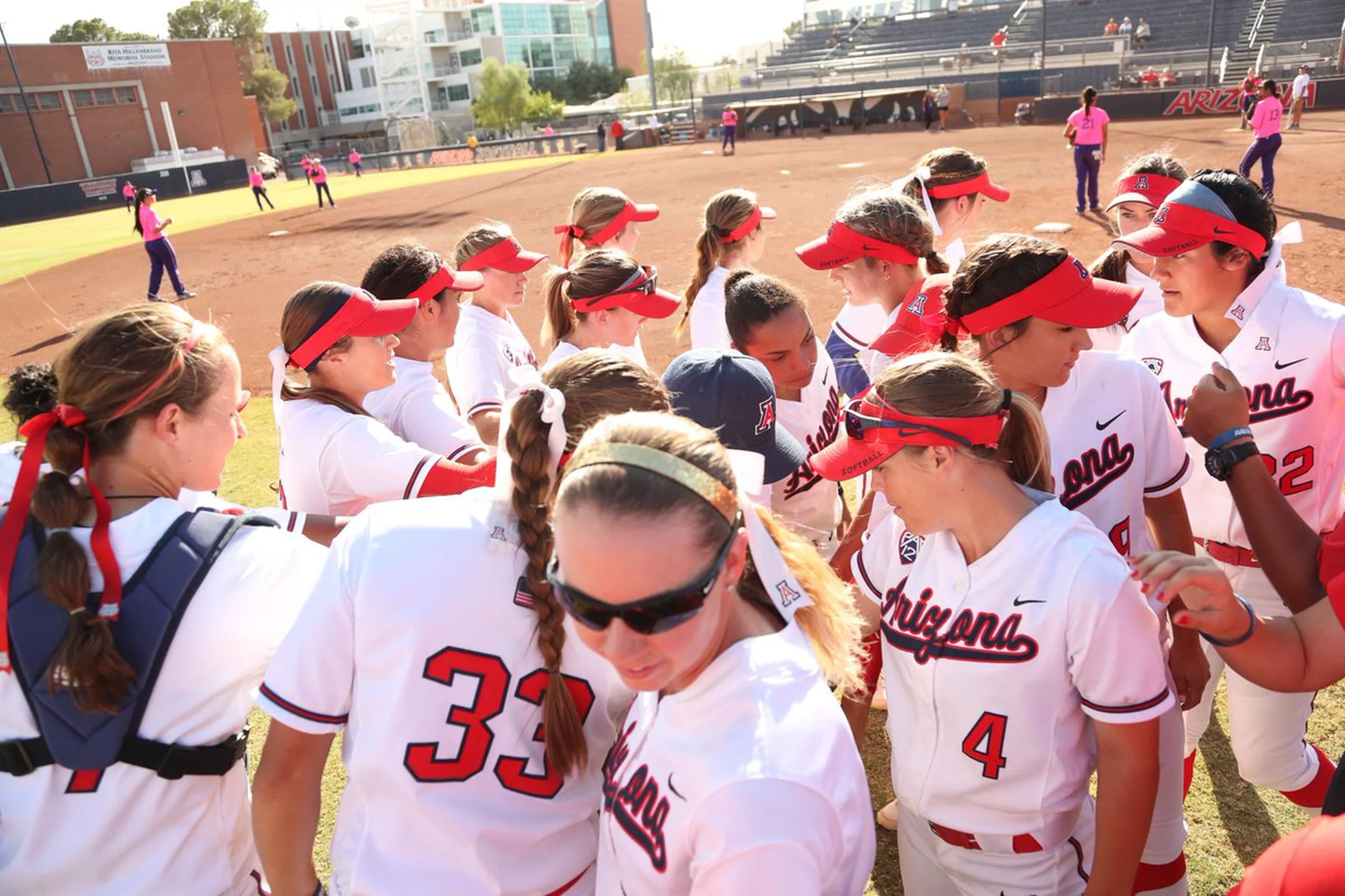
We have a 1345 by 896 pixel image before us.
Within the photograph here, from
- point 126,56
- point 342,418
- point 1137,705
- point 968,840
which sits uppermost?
point 126,56

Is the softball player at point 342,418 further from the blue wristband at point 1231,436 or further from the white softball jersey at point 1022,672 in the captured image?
the blue wristband at point 1231,436

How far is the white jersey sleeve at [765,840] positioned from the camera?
136 cm

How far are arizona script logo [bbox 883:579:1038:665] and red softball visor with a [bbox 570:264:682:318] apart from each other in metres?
2.20

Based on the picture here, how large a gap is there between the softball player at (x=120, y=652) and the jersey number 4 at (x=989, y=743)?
166 cm

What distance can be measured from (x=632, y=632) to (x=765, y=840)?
0.41 m

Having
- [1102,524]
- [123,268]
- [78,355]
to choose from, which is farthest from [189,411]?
[123,268]

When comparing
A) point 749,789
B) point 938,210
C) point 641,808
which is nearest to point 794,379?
point 938,210

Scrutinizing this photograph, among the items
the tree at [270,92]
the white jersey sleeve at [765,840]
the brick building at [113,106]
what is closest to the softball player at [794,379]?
the white jersey sleeve at [765,840]

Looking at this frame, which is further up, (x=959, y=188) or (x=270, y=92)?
(x=270, y=92)

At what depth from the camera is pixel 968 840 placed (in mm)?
2238

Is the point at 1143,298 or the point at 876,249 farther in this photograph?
the point at 1143,298

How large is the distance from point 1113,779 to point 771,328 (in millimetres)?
2070

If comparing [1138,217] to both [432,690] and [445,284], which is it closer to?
[445,284]

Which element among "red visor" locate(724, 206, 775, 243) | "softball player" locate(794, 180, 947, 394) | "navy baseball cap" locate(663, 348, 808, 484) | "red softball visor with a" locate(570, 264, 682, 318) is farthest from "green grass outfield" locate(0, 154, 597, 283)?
"navy baseball cap" locate(663, 348, 808, 484)
